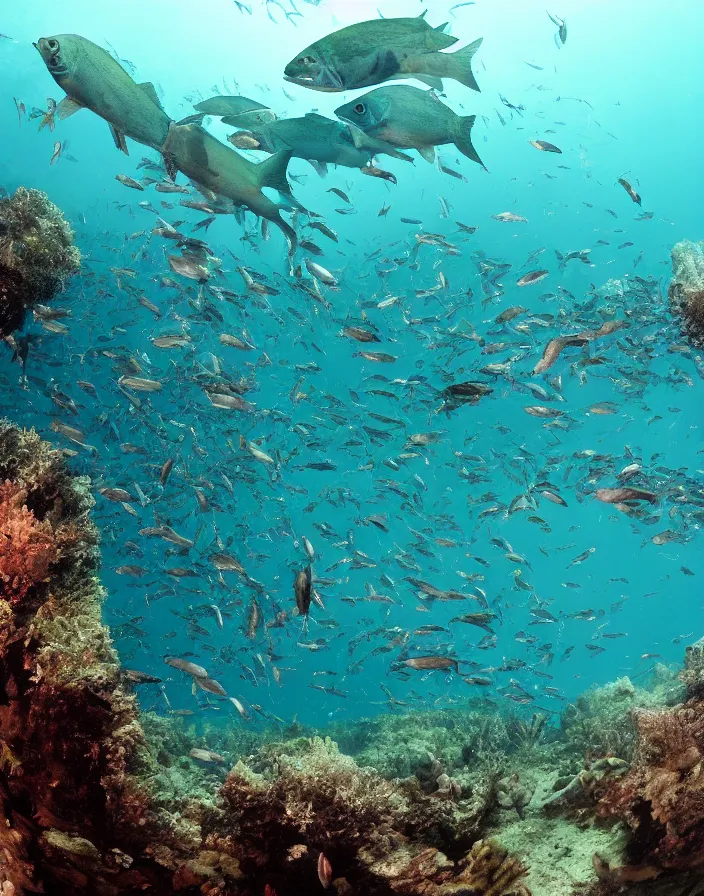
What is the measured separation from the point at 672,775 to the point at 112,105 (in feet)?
17.8

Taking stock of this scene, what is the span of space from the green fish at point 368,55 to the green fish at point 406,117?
5.2 inches

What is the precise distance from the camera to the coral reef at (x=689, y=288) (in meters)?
5.54

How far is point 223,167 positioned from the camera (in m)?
3.06

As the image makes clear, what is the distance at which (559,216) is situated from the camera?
96.7 ft

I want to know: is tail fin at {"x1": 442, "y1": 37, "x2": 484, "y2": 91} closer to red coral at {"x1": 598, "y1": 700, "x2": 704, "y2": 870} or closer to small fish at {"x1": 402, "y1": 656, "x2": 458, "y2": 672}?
red coral at {"x1": 598, "y1": 700, "x2": 704, "y2": 870}

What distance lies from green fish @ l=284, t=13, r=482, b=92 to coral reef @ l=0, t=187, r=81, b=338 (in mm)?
4963

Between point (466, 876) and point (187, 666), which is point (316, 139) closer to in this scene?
point (466, 876)

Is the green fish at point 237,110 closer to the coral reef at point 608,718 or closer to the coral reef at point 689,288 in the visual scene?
the coral reef at point 689,288

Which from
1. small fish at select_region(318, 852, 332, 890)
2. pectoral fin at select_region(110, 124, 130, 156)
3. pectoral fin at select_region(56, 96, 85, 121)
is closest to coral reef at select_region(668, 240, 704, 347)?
pectoral fin at select_region(110, 124, 130, 156)

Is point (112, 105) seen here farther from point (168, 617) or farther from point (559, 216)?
point (168, 617)

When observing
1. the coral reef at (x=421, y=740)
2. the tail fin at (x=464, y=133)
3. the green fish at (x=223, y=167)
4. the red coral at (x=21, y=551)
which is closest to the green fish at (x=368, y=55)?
the tail fin at (x=464, y=133)

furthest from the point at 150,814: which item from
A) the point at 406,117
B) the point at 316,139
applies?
the point at 316,139

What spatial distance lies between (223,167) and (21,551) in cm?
342

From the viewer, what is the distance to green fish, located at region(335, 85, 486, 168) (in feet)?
10.1
